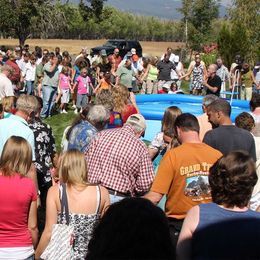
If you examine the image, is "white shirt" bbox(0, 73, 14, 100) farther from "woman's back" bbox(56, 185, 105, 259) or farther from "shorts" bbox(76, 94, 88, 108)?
"woman's back" bbox(56, 185, 105, 259)

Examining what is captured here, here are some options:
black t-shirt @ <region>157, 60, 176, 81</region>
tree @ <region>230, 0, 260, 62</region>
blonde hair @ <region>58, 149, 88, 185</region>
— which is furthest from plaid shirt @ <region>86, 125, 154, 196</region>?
tree @ <region>230, 0, 260, 62</region>

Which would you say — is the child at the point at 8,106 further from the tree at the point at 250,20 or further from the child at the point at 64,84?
the tree at the point at 250,20

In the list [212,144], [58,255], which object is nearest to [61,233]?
[58,255]

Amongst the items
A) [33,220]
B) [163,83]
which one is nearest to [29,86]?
[163,83]

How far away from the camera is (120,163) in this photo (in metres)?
5.03

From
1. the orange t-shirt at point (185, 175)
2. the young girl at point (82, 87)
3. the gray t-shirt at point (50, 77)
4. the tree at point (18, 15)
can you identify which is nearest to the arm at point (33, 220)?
the orange t-shirt at point (185, 175)

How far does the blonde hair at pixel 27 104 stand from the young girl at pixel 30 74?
10420mm

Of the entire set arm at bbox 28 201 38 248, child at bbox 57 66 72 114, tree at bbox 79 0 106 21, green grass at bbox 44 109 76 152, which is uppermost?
tree at bbox 79 0 106 21

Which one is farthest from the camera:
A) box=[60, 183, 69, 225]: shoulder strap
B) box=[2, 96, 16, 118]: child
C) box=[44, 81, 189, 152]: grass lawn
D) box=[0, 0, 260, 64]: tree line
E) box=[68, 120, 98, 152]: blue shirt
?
box=[0, 0, 260, 64]: tree line

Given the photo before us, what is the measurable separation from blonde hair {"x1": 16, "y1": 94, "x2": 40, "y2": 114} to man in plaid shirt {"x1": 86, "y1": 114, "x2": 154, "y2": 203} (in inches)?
51.7

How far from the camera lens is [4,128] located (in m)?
6.05

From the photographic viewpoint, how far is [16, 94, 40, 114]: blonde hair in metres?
6.20

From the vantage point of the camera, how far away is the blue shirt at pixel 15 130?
235 inches

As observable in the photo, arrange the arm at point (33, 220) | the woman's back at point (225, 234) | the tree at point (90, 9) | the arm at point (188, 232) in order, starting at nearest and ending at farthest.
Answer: the woman's back at point (225, 234) → the arm at point (188, 232) → the arm at point (33, 220) → the tree at point (90, 9)
